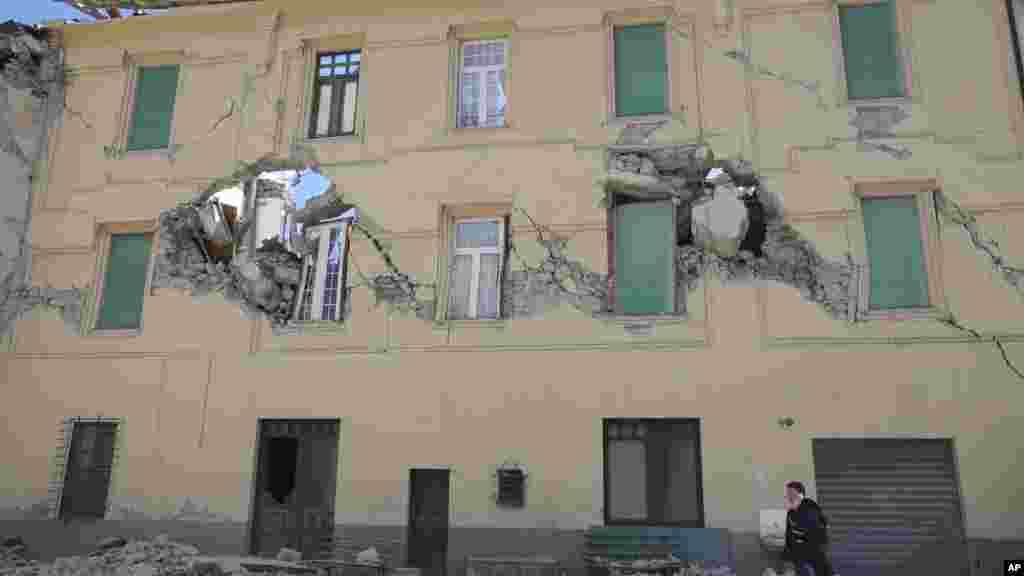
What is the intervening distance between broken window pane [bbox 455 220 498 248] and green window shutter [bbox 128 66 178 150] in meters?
5.51

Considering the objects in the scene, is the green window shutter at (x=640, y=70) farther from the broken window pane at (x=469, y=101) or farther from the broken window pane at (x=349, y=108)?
the broken window pane at (x=349, y=108)

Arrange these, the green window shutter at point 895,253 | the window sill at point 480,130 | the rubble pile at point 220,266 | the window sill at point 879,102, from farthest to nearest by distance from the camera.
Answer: the rubble pile at point 220,266
the window sill at point 480,130
the window sill at point 879,102
the green window shutter at point 895,253

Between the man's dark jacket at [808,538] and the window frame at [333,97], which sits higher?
the window frame at [333,97]

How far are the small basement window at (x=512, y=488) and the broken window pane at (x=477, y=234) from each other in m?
3.49

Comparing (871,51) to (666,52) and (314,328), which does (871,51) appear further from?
(314,328)

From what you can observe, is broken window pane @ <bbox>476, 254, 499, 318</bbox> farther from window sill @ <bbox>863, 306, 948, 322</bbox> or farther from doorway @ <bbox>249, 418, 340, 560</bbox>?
window sill @ <bbox>863, 306, 948, 322</bbox>

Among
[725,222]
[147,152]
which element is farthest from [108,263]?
[725,222]

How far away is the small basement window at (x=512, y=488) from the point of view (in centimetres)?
1073

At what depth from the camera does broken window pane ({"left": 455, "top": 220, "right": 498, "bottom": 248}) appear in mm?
11953

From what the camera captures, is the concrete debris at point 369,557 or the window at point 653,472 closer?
the concrete debris at point 369,557

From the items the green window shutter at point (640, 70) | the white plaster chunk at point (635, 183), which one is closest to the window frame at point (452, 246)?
the white plaster chunk at point (635, 183)

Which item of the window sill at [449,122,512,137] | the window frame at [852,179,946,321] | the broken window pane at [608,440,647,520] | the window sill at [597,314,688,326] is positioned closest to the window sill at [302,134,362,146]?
the window sill at [449,122,512,137]

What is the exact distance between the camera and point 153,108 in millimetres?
13492

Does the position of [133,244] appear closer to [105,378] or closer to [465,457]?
[105,378]
